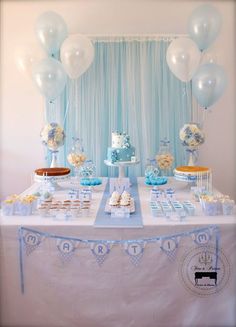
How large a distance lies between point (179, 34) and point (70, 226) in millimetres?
1988

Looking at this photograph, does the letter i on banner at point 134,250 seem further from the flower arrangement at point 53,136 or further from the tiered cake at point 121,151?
the flower arrangement at point 53,136

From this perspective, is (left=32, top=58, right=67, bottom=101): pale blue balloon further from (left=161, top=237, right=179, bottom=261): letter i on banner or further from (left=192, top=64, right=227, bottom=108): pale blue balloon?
(left=161, top=237, right=179, bottom=261): letter i on banner

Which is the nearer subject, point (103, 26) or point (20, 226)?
point (20, 226)

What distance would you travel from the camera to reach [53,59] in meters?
2.38

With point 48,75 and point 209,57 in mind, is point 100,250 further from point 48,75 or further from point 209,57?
point 209,57

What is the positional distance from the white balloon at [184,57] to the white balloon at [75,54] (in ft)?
1.89

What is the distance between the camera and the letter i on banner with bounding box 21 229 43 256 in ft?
5.07

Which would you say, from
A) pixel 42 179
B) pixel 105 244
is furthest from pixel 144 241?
pixel 42 179

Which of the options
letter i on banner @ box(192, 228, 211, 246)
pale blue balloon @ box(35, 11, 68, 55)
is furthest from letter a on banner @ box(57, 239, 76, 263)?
pale blue balloon @ box(35, 11, 68, 55)

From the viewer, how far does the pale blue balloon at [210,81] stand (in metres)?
2.25

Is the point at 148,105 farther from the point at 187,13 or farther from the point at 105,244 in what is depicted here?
the point at 105,244

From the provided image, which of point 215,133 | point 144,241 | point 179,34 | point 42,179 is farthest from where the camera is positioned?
point 215,133

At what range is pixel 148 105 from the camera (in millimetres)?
2812

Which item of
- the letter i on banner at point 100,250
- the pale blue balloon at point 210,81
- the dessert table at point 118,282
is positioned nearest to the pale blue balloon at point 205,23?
the pale blue balloon at point 210,81
